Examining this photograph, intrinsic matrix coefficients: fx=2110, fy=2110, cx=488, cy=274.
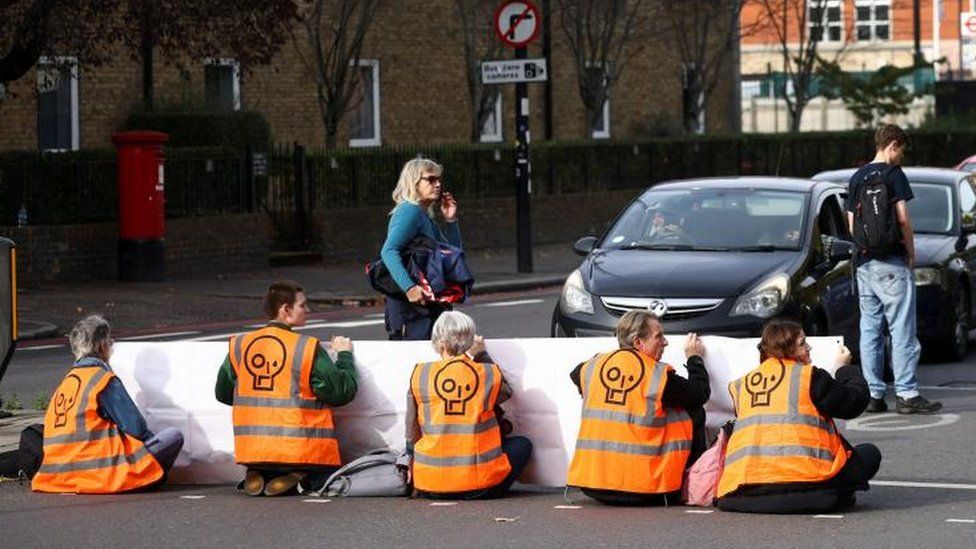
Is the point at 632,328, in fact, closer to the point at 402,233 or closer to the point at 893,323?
the point at 402,233

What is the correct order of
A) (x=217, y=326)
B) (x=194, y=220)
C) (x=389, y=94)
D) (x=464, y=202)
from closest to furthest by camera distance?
(x=217, y=326), (x=194, y=220), (x=464, y=202), (x=389, y=94)

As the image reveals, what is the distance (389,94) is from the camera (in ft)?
124

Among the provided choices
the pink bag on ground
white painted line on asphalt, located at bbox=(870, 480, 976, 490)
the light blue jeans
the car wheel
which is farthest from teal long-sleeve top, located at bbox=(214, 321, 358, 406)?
the car wheel

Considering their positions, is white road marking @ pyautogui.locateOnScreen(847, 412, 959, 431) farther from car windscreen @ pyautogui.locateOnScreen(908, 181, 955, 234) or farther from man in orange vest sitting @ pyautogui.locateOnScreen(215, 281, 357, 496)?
car windscreen @ pyautogui.locateOnScreen(908, 181, 955, 234)

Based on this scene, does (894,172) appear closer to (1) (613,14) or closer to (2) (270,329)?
(2) (270,329)

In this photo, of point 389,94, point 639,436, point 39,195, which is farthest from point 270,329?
point 389,94

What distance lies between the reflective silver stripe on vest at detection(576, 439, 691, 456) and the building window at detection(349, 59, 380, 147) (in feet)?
88.9

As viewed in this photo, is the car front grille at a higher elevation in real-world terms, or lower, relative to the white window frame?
lower

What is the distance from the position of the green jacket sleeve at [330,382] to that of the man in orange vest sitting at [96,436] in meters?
0.88

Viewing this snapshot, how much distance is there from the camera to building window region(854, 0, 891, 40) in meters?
65.4

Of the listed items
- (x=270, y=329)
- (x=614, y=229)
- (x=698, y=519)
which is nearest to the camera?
(x=698, y=519)

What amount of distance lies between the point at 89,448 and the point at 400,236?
2287mm

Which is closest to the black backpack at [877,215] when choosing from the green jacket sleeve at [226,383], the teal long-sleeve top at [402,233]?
the teal long-sleeve top at [402,233]

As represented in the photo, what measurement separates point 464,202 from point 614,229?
1744 centimetres
